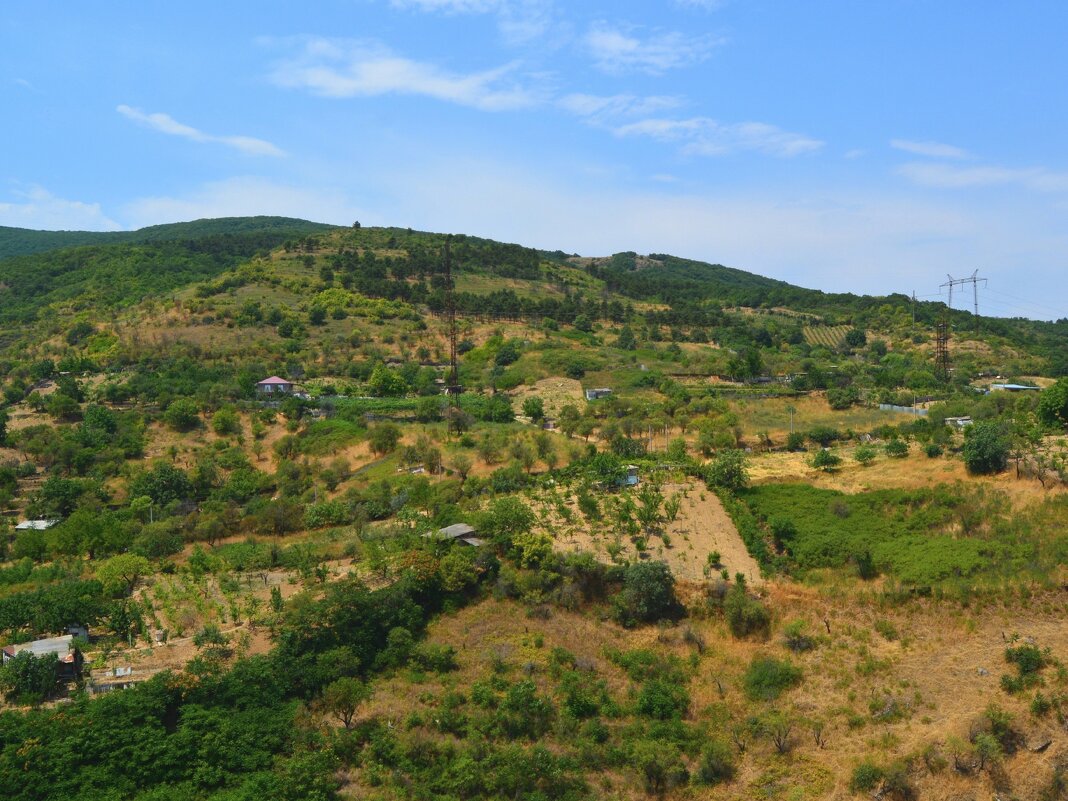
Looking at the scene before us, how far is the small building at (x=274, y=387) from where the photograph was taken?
53.4 metres

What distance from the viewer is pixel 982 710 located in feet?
63.7

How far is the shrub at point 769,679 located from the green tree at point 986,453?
13040 millimetres

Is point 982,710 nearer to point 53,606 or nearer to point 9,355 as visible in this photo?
point 53,606

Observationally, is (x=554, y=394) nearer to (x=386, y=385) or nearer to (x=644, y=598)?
(x=386, y=385)

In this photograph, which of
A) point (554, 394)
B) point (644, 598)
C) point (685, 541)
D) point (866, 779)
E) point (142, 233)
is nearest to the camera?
point (866, 779)

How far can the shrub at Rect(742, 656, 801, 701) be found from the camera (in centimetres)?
2070

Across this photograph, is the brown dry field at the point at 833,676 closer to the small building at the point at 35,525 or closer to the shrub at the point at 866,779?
the shrub at the point at 866,779

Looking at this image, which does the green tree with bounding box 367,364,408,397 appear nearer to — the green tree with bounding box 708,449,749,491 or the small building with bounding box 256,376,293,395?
the small building with bounding box 256,376,293,395

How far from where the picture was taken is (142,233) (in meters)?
154

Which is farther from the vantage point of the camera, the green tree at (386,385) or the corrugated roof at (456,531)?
the green tree at (386,385)

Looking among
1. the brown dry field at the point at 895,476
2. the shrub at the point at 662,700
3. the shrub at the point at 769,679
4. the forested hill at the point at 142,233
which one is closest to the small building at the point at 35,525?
the shrub at the point at 662,700

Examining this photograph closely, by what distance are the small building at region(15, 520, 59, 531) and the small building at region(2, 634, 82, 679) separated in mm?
14630

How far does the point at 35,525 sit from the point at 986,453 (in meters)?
38.8

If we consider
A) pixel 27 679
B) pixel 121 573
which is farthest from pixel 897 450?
pixel 27 679
